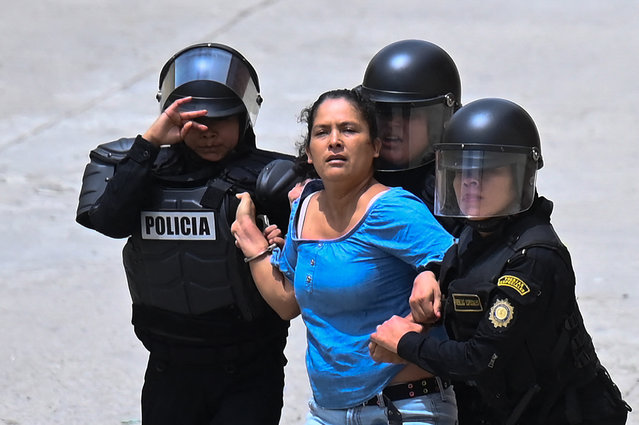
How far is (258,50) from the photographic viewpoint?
10406mm

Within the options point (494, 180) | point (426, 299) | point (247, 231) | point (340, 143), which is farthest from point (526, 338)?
point (247, 231)

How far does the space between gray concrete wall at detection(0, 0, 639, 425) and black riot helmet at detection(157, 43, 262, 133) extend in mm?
1860

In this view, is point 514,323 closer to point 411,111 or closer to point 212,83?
point 411,111

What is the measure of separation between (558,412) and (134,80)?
25.0 ft

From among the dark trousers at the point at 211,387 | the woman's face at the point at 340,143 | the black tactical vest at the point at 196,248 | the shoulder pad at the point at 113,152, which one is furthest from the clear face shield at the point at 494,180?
the shoulder pad at the point at 113,152

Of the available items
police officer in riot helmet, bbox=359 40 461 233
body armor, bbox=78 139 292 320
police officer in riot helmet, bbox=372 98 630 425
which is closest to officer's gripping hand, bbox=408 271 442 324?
police officer in riot helmet, bbox=372 98 630 425

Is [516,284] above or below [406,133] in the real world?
below

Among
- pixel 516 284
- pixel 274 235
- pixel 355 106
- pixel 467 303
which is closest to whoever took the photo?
pixel 516 284

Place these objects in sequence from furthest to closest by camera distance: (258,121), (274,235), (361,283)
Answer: (258,121)
(274,235)
(361,283)

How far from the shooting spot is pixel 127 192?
3.51 m

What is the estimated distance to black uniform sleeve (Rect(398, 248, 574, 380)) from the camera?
2.68 m

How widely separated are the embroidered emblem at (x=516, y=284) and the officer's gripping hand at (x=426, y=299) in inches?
8.7

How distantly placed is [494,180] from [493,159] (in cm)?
5

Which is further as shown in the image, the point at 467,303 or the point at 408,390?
the point at 408,390
